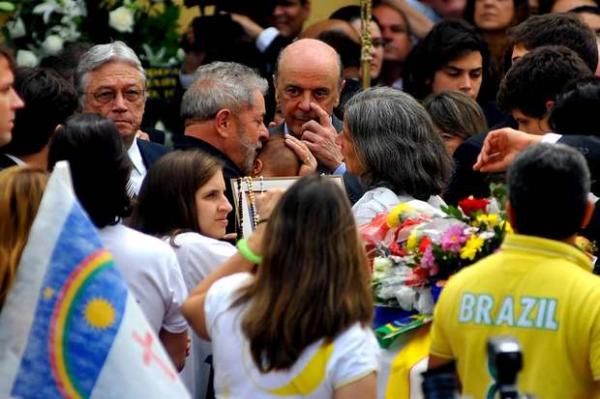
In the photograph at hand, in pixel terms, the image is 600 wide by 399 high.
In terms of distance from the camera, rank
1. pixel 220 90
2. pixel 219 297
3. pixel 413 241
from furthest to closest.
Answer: pixel 220 90
pixel 413 241
pixel 219 297

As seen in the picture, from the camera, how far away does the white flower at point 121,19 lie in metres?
10.2

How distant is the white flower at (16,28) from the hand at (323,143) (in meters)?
2.00

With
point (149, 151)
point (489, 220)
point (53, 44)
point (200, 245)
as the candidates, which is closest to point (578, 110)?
point (489, 220)

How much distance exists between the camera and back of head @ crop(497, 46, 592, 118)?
7488mm

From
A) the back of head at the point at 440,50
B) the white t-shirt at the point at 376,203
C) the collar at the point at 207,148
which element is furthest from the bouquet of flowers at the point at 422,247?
the back of head at the point at 440,50

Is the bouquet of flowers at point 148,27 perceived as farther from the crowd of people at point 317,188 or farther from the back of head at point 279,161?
the back of head at point 279,161

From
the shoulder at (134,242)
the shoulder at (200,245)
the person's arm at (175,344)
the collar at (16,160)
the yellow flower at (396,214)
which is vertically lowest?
the person's arm at (175,344)

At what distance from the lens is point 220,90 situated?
8.42 m

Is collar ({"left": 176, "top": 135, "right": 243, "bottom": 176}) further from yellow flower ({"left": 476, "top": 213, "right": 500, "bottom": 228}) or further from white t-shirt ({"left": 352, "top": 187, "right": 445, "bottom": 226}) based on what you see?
yellow flower ({"left": 476, "top": 213, "right": 500, "bottom": 228})

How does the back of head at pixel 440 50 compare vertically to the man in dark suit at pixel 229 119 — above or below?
below

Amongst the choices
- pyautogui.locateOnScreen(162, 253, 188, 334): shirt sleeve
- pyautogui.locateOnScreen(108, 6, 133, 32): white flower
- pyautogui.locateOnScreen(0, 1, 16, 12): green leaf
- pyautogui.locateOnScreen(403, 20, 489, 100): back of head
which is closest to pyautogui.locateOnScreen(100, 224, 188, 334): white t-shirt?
pyautogui.locateOnScreen(162, 253, 188, 334): shirt sleeve

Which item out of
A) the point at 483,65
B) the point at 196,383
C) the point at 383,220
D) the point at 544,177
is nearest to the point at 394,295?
the point at 383,220

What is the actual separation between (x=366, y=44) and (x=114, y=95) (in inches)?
82.8

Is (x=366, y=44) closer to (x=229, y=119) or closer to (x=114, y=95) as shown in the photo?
(x=114, y=95)
